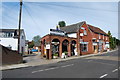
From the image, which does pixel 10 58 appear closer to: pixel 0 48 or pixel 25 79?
pixel 0 48

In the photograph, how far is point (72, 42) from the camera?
96.2 feet

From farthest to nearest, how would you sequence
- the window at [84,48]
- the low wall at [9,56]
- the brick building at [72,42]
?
the window at [84,48] → the brick building at [72,42] → the low wall at [9,56]

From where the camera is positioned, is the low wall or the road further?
the low wall

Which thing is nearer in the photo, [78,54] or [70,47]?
[70,47]

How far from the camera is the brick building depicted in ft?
77.2

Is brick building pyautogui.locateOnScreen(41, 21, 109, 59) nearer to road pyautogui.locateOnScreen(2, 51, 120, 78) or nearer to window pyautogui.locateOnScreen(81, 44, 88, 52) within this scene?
window pyautogui.locateOnScreen(81, 44, 88, 52)

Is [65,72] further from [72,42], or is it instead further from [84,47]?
[84,47]

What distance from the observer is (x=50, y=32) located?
23578 mm

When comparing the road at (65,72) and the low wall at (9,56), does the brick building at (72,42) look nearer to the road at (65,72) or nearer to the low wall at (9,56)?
the low wall at (9,56)

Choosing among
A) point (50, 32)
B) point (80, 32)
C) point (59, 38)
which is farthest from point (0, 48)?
point (80, 32)

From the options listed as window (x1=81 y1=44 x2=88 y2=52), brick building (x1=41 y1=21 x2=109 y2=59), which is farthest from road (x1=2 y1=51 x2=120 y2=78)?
window (x1=81 y1=44 x2=88 y2=52)

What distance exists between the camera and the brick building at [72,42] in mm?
23536

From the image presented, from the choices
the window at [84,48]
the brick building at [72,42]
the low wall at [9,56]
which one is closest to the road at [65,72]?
the low wall at [9,56]

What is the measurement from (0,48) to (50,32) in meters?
10.5
